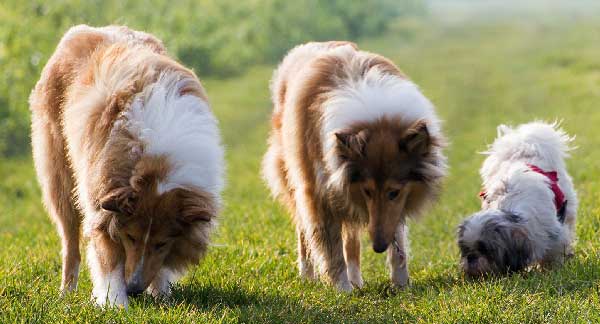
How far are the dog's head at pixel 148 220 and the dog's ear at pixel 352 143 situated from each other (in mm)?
1126

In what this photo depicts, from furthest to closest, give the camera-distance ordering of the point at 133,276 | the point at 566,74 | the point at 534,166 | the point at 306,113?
1. the point at 566,74
2. the point at 534,166
3. the point at 306,113
4. the point at 133,276

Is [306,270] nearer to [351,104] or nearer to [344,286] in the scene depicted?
[344,286]

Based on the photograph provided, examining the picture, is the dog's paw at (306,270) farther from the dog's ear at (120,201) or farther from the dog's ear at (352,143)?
the dog's ear at (120,201)

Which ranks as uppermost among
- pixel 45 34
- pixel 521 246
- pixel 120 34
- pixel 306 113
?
pixel 120 34

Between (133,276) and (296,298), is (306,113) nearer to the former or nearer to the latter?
(296,298)

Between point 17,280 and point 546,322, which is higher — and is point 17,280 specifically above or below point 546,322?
below

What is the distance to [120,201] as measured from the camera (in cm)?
531

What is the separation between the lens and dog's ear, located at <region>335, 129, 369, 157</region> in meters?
6.11

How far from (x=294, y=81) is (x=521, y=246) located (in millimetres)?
2396

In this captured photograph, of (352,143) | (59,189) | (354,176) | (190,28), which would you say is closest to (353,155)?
(352,143)

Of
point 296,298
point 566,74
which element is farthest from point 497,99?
point 296,298

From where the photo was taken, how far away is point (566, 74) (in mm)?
26344

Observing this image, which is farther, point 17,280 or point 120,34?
point 120,34

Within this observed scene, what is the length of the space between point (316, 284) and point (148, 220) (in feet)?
7.07
